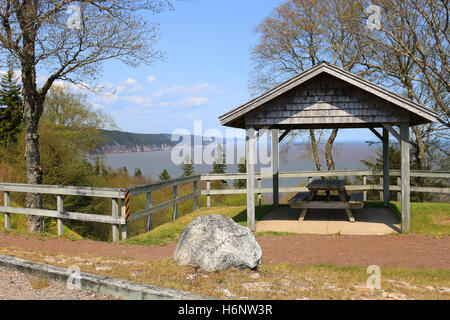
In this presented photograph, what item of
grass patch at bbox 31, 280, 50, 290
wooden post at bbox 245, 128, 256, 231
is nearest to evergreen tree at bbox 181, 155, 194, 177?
wooden post at bbox 245, 128, 256, 231

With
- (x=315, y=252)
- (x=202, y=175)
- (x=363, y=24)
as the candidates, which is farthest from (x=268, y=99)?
(x=363, y=24)

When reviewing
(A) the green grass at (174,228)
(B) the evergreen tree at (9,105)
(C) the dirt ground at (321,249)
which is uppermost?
(B) the evergreen tree at (9,105)

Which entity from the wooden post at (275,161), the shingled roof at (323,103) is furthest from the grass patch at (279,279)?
the wooden post at (275,161)

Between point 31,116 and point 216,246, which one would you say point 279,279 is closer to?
point 216,246

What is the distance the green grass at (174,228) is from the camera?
1055 cm

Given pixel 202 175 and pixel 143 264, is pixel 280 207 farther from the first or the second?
pixel 143 264

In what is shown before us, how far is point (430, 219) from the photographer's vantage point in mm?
12156

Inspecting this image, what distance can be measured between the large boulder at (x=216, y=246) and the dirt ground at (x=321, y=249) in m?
1.68

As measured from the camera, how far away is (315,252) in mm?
9141

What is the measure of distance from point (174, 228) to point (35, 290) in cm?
647

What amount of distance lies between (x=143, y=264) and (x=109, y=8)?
33.7 ft

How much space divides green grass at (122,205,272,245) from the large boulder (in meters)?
3.79

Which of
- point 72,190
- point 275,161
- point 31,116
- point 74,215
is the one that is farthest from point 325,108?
point 31,116

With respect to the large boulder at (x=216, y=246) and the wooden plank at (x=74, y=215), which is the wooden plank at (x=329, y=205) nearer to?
the wooden plank at (x=74, y=215)
